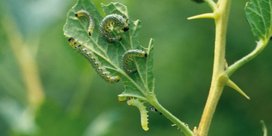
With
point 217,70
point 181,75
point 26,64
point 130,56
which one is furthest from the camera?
point 181,75

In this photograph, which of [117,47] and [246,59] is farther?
[117,47]

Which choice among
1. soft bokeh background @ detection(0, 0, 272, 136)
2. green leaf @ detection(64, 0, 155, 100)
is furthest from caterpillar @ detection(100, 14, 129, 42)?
soft bokeh background @ detection(0, 0, 272, 136)

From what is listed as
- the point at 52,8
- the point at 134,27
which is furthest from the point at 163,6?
the point at 134,27

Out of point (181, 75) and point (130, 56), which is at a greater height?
point (130, 56)

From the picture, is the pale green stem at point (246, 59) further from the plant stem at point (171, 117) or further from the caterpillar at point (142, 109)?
the caterpillar at point (142, 109)

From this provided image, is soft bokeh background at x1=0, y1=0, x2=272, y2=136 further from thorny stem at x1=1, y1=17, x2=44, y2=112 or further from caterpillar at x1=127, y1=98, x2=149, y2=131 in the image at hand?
caterpillar at x1=127, y1=98, x2=149, y2=131

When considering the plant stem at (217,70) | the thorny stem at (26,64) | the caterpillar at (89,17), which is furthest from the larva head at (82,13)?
the thorny stem at (26,64)

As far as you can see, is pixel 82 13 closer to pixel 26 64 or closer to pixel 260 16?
pixel 260 16

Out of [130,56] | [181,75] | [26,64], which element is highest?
[130,56]

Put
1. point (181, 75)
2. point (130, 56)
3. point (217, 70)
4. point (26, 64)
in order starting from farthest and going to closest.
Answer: point (181, 75)
point (26, 64)
point (130, 56)
point (217, 70)

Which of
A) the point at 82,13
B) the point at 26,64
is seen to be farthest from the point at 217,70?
the point at 26,64
